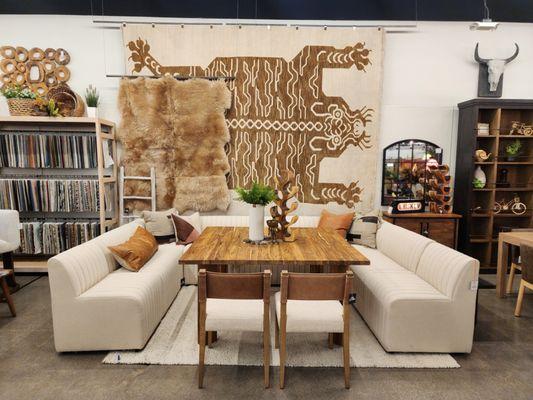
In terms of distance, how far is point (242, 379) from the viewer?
2.26 m

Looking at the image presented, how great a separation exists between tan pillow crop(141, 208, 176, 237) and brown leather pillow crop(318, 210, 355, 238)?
1.82m

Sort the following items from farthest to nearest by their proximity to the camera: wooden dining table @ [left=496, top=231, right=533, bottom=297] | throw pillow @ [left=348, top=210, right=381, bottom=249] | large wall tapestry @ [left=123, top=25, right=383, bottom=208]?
large wall tapestry @ [left=123, top=25, right=383, bottom=208] → throw pillow @ [left=348, top=210, right=381, bottom=249] → wooden dining table @ [left=496, top=231, right=533, bottom=297]

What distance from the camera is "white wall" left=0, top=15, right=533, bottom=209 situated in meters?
4.39

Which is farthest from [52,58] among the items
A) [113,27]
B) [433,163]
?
[433,163]

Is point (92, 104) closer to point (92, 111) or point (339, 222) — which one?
point (92, 111)

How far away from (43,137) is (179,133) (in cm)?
161

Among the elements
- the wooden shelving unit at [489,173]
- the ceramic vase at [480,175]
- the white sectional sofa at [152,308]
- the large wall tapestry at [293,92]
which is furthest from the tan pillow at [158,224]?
the ceramic vase at [480,175]

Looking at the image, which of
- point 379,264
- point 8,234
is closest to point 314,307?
point 379,264

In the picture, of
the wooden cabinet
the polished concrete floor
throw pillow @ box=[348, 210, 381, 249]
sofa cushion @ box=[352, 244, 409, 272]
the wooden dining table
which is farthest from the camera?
the wooden cabinet

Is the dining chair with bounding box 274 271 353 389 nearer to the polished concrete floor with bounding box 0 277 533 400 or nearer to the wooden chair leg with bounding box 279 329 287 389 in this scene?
the wooden chair leg with bounding box 279 329 287 389

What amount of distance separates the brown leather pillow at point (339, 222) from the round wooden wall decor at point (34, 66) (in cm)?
378

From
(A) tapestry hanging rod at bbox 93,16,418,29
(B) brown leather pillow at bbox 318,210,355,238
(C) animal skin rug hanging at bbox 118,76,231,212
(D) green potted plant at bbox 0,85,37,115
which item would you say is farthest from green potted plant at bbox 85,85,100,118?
(B) brown leather pillow at bbox 318,210,355,238

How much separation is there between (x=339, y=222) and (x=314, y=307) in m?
1.88

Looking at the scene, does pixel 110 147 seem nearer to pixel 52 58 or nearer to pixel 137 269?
pixel 52 58
